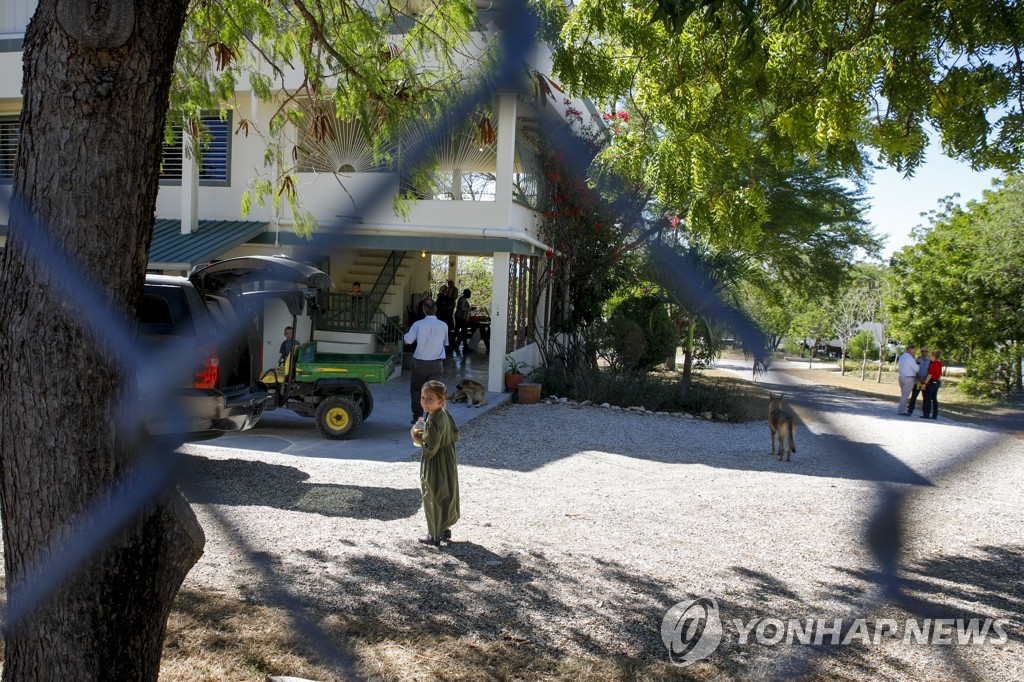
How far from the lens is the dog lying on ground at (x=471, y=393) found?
37.6ft

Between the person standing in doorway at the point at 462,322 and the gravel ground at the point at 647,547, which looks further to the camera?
the person standing in doorway at the point at 462,322

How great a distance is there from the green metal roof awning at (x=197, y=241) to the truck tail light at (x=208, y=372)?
4430mm

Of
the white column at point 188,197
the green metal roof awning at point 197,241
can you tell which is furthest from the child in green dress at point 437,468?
the white column at point 188,197

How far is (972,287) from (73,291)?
40.3 ft

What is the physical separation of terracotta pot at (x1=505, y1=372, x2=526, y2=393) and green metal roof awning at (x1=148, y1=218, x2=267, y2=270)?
4.35 meters

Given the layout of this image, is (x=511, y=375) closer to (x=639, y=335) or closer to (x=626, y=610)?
(x=639, y=335)

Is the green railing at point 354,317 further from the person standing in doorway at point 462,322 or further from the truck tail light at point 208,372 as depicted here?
the truck tail light at point 208,372

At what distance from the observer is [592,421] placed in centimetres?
1111

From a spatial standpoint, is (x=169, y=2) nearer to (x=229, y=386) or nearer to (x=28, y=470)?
(x=28, y=470)

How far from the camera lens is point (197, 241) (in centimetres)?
1145

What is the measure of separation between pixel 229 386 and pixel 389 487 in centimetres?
160

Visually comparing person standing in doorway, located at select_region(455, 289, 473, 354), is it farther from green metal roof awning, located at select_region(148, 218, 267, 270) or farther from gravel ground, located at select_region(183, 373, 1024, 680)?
gravel ground, located at select_region(183, 373, 1024, 680)

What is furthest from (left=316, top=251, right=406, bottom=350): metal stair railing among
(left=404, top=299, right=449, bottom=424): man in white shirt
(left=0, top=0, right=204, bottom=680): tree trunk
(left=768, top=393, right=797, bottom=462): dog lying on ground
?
(left=0, top=0, right=204, bottom=680): tree trunk

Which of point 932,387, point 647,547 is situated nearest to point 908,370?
point 932,387
